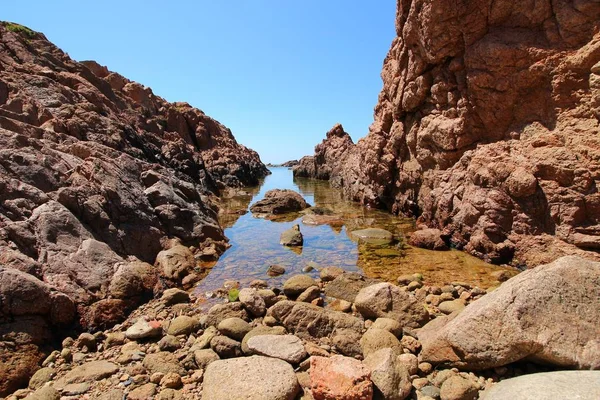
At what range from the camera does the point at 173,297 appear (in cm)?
1082

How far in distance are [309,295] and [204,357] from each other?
180 inches

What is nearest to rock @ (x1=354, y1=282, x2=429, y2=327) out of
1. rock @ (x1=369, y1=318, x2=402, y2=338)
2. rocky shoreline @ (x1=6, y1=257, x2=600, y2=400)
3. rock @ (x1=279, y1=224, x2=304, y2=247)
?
rocky shoreline @ (x1=6, y1=257, x2=600, y2=400)

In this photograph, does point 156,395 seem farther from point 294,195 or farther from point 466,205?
point 294,195

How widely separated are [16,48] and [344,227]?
1130 inches

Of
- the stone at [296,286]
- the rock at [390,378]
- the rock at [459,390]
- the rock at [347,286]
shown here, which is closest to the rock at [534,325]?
the rock at [459,390]

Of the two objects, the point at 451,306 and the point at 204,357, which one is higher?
the point at 204,357

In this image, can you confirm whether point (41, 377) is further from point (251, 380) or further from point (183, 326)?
point (251, 380)

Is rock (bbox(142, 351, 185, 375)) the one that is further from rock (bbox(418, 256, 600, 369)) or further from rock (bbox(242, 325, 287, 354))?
rock (bbox(418, 256, 600, 369))

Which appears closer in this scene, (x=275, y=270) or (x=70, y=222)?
(x=70, y=222)

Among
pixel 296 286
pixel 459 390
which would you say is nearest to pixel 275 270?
pixel 296 286

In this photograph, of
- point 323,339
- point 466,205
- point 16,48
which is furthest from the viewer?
point 16,48

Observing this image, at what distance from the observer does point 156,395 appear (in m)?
6.36

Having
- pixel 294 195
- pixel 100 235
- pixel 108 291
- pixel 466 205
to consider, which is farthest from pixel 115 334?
pixel 294 195

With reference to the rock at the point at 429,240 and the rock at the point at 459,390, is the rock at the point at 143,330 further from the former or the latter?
the rock at the point at 429,240
